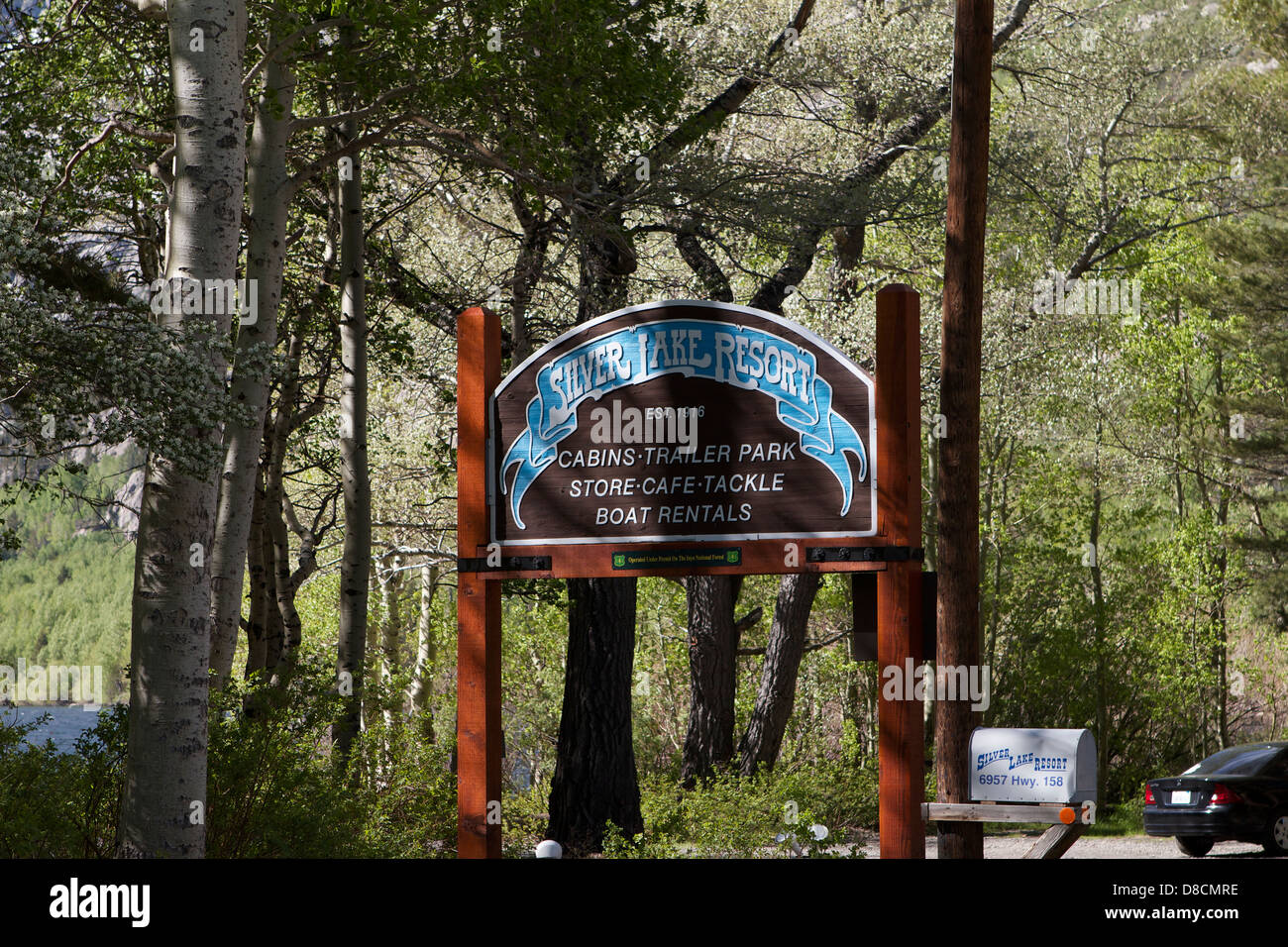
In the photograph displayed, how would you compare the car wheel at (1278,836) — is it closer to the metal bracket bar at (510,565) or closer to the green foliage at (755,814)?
the green foliage at (755,814)

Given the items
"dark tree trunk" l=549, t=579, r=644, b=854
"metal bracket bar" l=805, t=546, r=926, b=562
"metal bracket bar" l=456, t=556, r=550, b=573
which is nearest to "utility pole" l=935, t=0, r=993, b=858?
"metal bracket bar" l=805, t=546, r=926, b=562

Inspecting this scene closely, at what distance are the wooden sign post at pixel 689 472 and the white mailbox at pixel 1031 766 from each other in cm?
85

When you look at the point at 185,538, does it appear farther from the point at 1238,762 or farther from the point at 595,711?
the point at 1238,762

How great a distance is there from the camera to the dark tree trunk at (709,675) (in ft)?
58.9

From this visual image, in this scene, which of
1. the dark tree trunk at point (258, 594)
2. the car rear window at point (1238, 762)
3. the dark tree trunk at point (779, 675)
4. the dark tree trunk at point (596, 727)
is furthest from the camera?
the dark tree trunk at point (779, 675)

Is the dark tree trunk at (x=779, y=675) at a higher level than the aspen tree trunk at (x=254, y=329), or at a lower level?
lower

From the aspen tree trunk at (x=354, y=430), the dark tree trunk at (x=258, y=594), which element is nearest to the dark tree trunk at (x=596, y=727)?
the aspen tree trunk at (x=354, y=430)

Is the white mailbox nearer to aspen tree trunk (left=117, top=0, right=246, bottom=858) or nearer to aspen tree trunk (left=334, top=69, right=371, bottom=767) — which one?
aspen tree trunk (left=117, top=0, right=246, bottom=858)

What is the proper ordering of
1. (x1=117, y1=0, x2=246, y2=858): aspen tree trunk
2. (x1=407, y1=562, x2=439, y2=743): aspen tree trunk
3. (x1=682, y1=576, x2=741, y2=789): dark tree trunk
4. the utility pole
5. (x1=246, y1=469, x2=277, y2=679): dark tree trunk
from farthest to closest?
(x1=407, y1=562, x2=439, y2=743): aspen tree trunk < (x1=682, y1=576, x2=741, y2=789): dark tree trunk < (x1=246, y1=469, x2=277, y2=679): dark tree trunk < the utility pole < (x1=117, y1=0, x2=246, y2=858): aspen tree trunk

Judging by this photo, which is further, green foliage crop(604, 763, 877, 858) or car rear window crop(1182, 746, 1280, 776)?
car rear window crop(1182, 746, 1280, 776)

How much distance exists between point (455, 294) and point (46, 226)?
7.62 meters

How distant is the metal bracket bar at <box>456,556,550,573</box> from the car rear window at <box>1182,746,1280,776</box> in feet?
37.8

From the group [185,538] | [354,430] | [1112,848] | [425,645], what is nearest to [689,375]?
[185,538]

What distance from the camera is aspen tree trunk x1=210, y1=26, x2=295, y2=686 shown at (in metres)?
11.1
